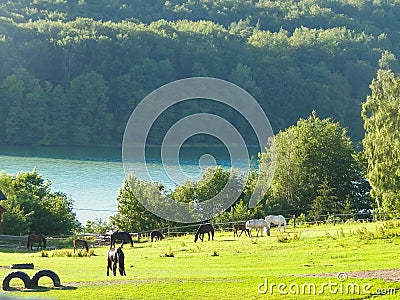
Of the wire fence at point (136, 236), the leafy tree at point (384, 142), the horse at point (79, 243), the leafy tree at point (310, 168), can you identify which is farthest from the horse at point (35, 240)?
the leafy tree at point (310, 168)

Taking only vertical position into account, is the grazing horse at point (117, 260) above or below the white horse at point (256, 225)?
below

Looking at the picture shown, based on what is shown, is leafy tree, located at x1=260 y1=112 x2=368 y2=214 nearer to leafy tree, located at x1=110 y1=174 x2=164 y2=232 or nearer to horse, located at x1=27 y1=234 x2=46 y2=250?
leafy tree, located at x1=110 y1=174 x2=164 y2=232

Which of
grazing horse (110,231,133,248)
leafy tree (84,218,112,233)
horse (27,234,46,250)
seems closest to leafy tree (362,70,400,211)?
leafy tree (84,218,112,233)

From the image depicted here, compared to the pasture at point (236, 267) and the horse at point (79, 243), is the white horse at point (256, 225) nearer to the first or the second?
the pasture at point (236, 267)

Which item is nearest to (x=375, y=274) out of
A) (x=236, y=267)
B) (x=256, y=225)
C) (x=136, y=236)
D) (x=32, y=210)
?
(x=236, y=267)

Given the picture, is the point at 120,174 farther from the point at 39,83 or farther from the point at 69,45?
the point at 69,45

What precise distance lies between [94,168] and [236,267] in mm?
51385

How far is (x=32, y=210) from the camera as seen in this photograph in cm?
3972

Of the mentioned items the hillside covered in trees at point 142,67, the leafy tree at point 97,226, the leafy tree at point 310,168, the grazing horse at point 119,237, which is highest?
the hillside covered in trees at point 142,67

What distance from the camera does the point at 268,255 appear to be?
22.1 m

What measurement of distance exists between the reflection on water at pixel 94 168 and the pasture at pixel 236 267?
2321 cm

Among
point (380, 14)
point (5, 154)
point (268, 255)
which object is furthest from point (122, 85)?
point (268, 255)

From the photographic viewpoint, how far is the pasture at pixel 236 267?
15344 millimetres

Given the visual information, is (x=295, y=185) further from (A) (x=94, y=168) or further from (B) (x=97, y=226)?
(A) (x=94, y=168)
